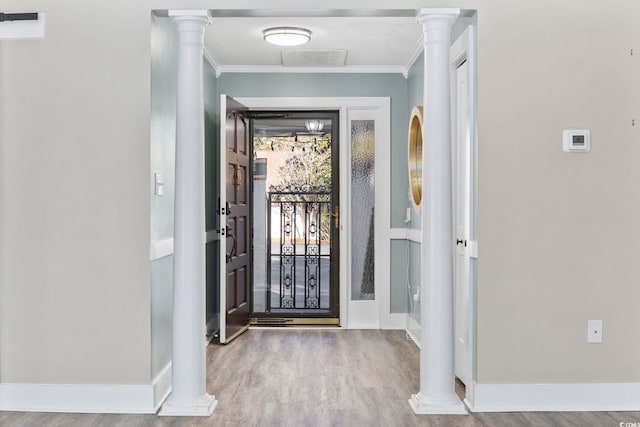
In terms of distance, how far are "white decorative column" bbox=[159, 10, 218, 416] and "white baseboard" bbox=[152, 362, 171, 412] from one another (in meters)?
0.09

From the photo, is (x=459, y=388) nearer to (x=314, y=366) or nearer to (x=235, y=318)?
(x=314, y=366)

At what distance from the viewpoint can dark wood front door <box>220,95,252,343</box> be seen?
500cm

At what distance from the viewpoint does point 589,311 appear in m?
3.34

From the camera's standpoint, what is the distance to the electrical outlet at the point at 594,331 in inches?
131

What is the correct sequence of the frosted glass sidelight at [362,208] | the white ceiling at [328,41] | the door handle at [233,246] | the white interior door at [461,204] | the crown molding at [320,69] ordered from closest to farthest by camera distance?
1. the white interior door at [461,204]
2. the white ceiling at [328,41]
3. the door handle at [233,246]
4. the crown molding at [320,69]
5. the frosted glass sidelight at [362,208]

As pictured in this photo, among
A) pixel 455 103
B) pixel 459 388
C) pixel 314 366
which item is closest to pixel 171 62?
pixel 455 103

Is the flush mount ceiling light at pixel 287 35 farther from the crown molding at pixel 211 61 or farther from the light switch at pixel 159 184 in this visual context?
the light switch at pixel 159 184

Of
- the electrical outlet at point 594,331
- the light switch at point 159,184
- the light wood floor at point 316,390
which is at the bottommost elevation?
the light wood floor at point 316,390

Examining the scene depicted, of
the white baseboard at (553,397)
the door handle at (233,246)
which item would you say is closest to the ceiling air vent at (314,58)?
the door handle at (233,246)

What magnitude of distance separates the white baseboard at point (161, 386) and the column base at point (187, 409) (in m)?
0.09

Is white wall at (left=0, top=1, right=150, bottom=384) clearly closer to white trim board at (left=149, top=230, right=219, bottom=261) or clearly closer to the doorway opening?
white trim board at (left=149, top=230, right=219, bottom=261)

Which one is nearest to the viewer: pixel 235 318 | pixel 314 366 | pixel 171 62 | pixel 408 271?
pixel 171 62

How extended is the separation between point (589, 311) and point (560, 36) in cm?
157

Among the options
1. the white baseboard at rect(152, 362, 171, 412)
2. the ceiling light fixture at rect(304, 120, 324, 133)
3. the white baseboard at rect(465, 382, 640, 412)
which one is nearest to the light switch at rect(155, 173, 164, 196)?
the white baseboard at rect(152, 362, 171, 412)
